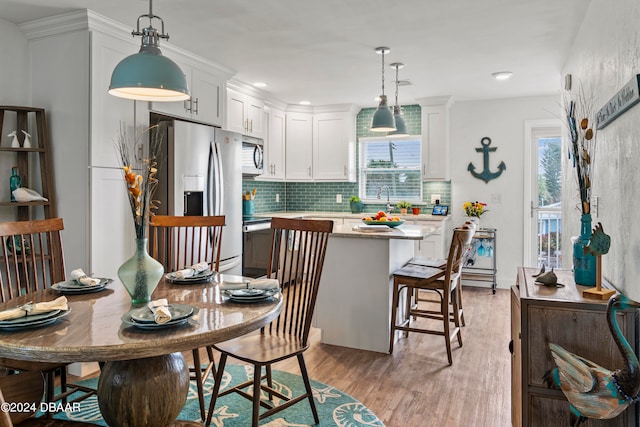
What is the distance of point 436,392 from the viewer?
9.00 ft

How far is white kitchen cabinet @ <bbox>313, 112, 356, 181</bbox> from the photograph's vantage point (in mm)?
6191

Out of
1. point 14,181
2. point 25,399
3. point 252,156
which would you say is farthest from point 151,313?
point 252,156

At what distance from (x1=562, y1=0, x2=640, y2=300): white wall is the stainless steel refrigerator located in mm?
2903

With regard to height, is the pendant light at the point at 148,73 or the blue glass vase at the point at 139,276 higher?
the pendant light at the point at 148,73

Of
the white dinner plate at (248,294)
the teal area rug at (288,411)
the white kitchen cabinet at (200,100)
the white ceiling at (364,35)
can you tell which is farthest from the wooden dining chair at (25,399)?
the white kitchen cabinet at (200,100)

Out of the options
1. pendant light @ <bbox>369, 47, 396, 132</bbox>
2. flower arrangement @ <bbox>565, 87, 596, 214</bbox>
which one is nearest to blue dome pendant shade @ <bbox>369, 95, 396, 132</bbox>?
pendant light @ <bbox>369, 47, 396, 132</bbox>

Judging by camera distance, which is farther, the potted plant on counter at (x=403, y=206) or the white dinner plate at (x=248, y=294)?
the potted plant on counter at (x=403, y=206)

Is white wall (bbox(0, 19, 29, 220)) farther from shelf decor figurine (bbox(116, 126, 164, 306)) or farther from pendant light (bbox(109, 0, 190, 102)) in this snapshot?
shelf decor figurine (bbox(116, 126, 164, 306))

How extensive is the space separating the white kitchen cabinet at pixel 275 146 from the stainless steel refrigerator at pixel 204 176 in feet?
4.47

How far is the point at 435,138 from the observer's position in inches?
→ 229

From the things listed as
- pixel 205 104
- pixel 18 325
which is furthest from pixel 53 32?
pixel 18 325

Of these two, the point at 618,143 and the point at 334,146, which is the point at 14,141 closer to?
the point at 618,143

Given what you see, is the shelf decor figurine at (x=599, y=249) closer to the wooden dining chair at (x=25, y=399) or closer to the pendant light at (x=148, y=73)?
the pendant light at (x=148, y=73)

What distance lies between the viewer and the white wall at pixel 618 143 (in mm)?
1746
